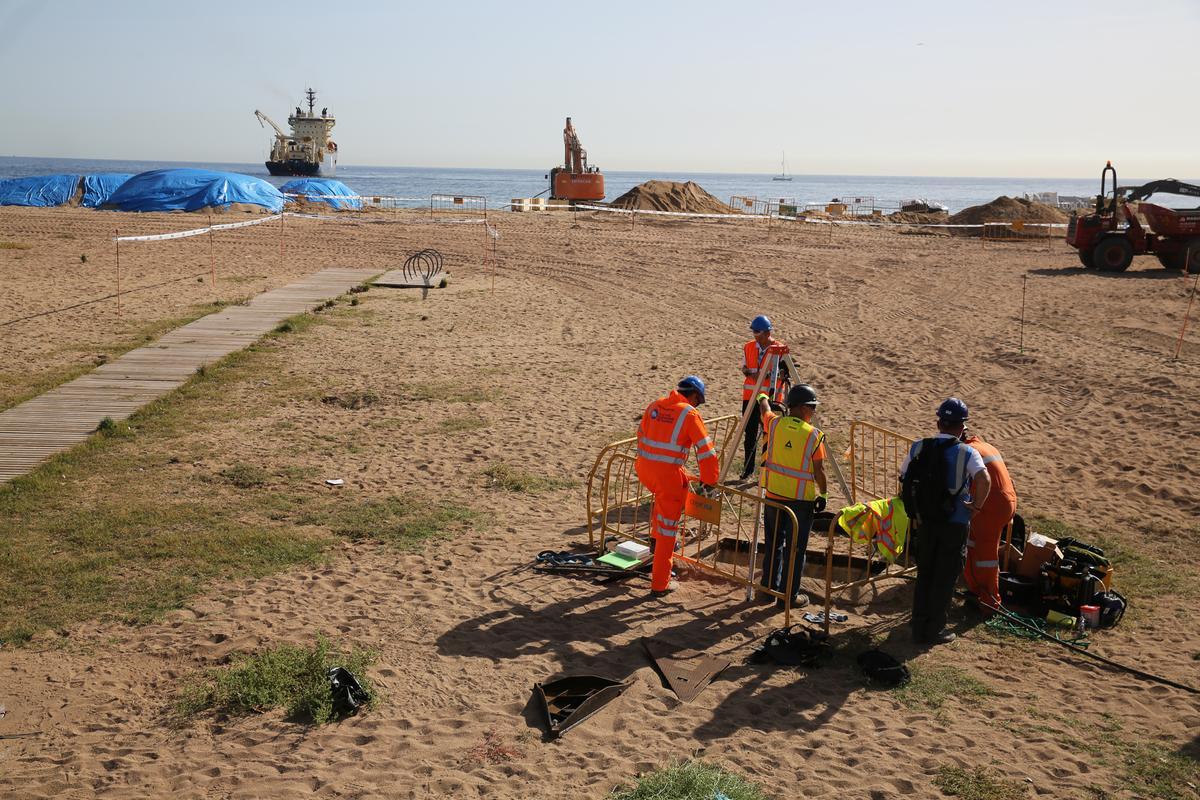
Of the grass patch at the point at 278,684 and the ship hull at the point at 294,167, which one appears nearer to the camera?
the grass patch at the point at 278,684

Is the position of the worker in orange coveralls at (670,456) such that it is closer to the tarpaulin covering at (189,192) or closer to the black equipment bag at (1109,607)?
the black equipment bag at (1109,607)

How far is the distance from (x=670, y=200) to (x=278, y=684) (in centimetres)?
5076

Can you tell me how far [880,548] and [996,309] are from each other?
15.8m

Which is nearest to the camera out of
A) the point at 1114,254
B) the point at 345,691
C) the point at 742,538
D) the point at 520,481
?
the point at 345,691

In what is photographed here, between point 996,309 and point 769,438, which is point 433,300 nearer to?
point 996,309

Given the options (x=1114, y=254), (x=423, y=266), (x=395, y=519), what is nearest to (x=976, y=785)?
(x=395, y=519)

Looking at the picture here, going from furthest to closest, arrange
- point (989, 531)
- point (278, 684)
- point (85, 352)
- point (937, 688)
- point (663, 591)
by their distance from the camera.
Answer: point (85, 352) < point (663, 591) < point (989, 531) < point (937, 688) < point (278, 684)

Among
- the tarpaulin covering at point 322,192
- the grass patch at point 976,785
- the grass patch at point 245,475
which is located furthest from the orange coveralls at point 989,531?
the tarpaulin covering at point 322,192

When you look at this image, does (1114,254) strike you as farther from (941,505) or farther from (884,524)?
(941,505)

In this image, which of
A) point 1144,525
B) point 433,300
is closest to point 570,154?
point 433,300

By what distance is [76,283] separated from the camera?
21.5 meters

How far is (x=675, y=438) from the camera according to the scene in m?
7.21

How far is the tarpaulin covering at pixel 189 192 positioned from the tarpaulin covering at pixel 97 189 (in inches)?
56.3

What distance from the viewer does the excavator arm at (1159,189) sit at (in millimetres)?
28531
